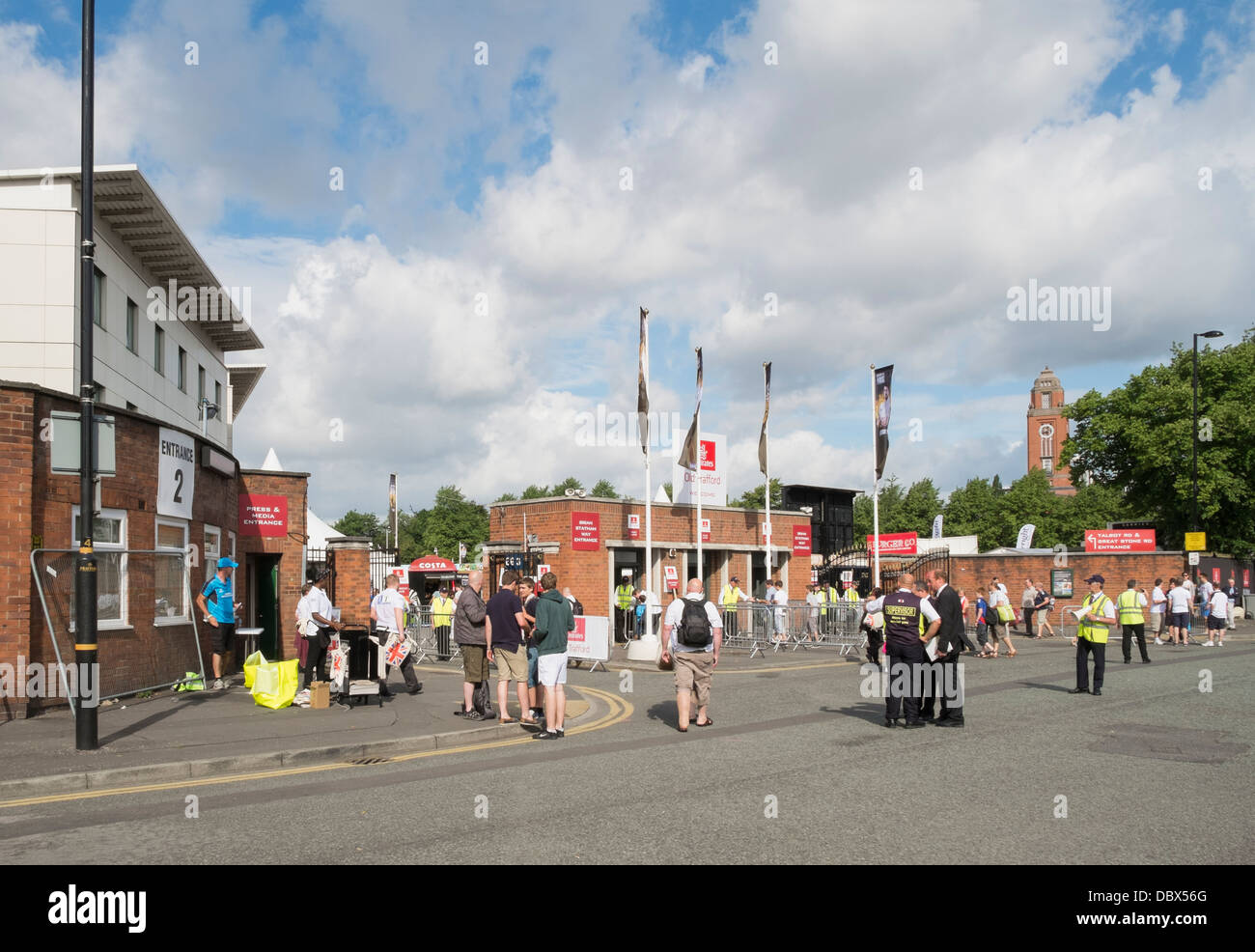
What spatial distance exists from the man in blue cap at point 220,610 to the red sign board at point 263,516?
13.9 ft

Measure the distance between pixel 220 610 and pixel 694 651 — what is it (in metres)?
8.01

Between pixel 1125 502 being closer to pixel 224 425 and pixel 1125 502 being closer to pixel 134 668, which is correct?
pixel 224 425

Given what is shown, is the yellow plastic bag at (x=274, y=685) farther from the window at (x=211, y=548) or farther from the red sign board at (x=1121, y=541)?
the red sign board at (x=1121, y=541)

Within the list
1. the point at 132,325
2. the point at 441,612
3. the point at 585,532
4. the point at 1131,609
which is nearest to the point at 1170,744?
the point at 1131,609

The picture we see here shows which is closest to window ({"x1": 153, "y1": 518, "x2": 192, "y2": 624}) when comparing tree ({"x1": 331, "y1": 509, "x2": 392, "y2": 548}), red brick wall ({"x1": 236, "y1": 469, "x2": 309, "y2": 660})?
red brick wall ({"x1": 236, "y1": 469, "x2": 309, "y2": 660})

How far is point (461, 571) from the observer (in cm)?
3631

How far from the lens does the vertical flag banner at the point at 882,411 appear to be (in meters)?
29.1

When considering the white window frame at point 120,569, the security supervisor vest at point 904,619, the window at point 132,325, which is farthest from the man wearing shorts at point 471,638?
the window at point 132,325

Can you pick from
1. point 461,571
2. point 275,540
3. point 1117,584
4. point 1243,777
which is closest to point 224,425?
point 461,571

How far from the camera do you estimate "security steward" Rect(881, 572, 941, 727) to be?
445 inches

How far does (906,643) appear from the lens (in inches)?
447

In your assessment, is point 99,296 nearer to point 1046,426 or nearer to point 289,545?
point 289,545
